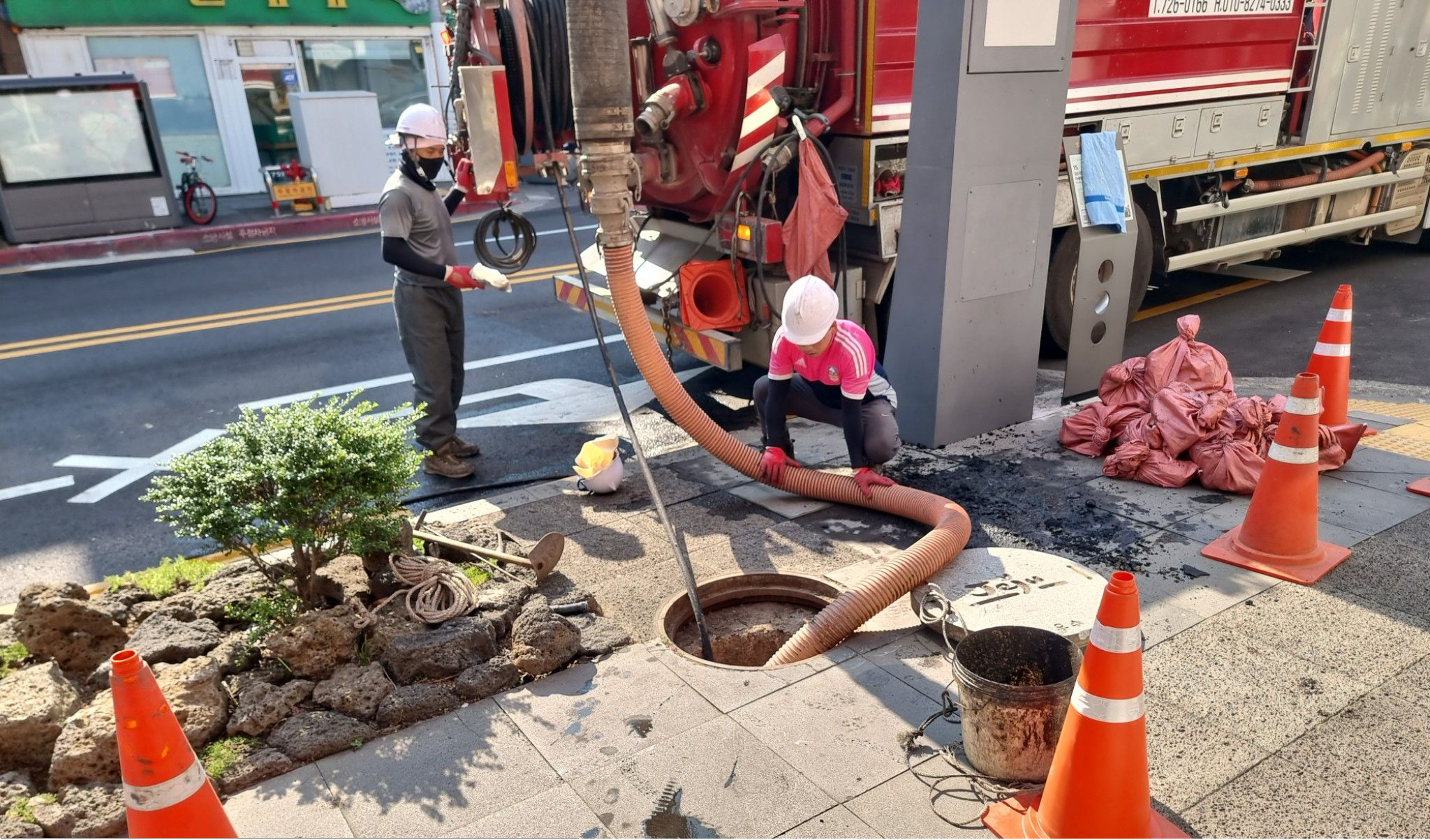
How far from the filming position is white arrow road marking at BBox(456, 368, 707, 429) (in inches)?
260

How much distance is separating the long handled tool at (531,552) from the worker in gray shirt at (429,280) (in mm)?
1205

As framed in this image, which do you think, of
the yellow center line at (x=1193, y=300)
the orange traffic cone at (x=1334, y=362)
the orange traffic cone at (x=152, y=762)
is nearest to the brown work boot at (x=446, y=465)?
the orange traffic cone at (x=152, y=762)

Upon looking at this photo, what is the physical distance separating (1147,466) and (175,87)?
18.3m

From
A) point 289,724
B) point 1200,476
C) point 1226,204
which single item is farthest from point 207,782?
point 1226,204

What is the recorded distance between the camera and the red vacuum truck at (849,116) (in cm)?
553

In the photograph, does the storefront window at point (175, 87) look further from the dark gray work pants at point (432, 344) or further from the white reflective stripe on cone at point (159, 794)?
the white reflective stripe on cone at point (159, 794)

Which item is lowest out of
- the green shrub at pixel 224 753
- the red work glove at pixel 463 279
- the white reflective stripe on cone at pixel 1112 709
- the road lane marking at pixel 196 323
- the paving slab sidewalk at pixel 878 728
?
the road lane marking at pixel 196 323

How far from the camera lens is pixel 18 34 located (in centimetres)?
1538

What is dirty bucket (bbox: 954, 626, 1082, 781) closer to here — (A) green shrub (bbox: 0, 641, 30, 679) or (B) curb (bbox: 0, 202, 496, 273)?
(A) green shrub (bbox: 0, 641, 30, 679)

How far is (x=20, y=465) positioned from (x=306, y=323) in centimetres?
340

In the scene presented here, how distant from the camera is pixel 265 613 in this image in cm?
349

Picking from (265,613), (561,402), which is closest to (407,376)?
(561,402)

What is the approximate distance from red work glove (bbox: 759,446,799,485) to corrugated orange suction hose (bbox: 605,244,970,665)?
38 mm

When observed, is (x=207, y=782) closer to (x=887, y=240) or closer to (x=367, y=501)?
(x=367, y=501)
